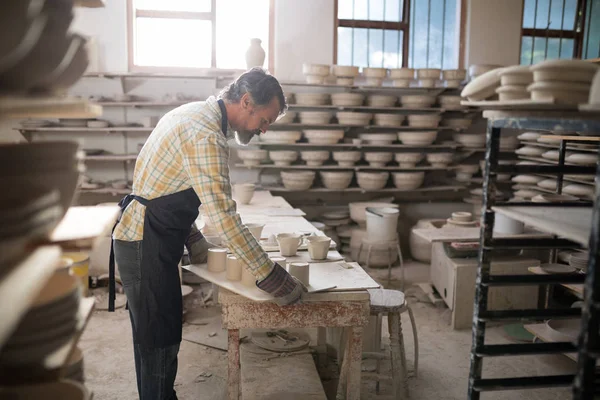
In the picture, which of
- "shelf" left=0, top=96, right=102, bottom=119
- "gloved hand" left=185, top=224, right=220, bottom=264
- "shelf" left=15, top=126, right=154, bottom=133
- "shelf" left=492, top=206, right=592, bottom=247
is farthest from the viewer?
"shelf" left=15, top=126, right=154, bottom=133

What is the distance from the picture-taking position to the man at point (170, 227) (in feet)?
8.50

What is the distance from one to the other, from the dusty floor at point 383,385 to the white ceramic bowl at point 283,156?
279 cm

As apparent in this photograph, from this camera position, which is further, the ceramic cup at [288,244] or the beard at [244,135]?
the ceramic cup at [288,244]

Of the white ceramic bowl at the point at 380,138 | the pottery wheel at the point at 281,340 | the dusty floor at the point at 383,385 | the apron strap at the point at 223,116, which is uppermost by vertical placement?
the apron strap at the point at 223,116

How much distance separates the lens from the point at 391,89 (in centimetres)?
767

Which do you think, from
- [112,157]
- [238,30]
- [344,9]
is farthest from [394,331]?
[344,9]

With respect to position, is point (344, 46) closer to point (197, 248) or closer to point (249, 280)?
point (197, 248)

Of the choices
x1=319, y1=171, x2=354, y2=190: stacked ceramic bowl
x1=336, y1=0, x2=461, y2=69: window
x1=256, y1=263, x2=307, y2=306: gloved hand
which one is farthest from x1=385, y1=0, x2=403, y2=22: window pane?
x1=256, y1=263, x2=307, y2=306: gloved hand

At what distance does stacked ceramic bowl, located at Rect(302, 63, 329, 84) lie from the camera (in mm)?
7027

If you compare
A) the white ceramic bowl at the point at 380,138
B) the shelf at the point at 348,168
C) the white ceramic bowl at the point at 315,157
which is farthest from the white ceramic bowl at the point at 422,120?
the white ceramic bowl at the point at 315,157

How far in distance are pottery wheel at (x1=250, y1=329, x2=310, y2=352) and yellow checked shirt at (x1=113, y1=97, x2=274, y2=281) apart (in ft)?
3.70

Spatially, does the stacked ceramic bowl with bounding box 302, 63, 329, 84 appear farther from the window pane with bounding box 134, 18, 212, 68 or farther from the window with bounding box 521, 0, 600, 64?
the window with bounding box 521, 0, 600, 64

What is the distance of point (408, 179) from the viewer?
289 inches

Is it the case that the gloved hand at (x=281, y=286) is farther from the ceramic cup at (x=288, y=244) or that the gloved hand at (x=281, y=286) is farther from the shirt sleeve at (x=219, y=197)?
the ceramic cup at (x=288, y=244)
